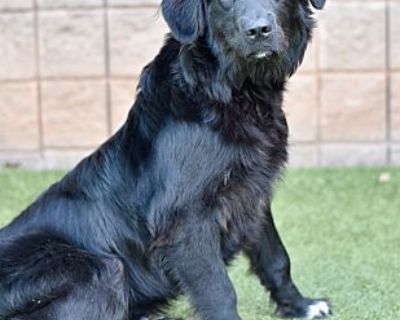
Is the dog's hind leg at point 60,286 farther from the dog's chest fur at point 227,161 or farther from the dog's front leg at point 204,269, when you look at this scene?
the dog's chest fur at point 227,161

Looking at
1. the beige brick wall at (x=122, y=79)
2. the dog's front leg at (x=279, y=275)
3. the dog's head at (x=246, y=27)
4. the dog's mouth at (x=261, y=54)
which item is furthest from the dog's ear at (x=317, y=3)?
the beige brick wall at (x=122, y=79)

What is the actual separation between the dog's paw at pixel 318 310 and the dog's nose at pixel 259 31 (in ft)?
4.16

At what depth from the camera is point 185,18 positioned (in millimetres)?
4027

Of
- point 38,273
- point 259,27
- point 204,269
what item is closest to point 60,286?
point 38,273

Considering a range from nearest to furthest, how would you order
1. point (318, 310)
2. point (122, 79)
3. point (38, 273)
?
point (38, 273) < point (318, 310) < point (122, 79)

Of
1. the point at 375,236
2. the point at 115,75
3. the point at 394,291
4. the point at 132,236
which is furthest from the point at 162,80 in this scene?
the point at 115,75

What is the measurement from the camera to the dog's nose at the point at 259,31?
389cm

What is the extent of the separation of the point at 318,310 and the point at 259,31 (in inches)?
51.4

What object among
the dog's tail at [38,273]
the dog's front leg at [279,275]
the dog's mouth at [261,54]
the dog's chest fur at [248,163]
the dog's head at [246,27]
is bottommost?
the dog's front leg at [279,275]

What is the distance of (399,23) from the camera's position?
7.27 meters

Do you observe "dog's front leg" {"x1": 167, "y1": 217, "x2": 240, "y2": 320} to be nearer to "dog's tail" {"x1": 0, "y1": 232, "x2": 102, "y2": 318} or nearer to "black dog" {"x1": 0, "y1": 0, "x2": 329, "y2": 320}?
"black dog" {"x1": 0, "y1": 0, "x2": 329, "y2": 320}

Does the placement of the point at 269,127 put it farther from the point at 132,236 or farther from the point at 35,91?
the point at 35,91

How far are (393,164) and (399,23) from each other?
39.7 inches

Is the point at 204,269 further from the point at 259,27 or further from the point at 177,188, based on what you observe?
the point at 259,27
